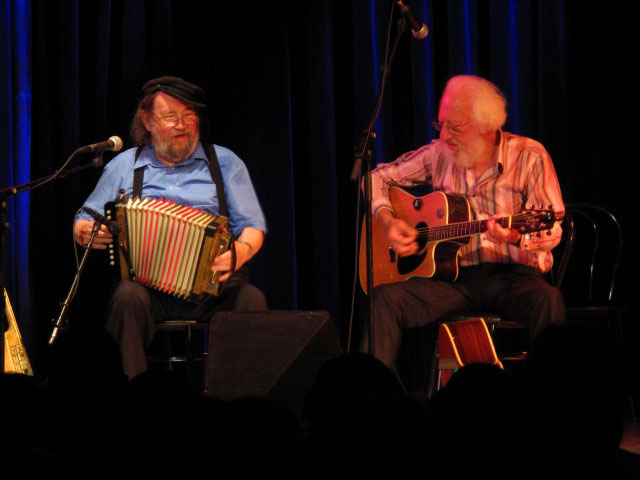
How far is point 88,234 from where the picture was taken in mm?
4141

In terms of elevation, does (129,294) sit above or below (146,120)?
below

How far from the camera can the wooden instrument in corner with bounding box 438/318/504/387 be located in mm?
3828

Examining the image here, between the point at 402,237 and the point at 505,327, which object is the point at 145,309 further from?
the point at 505,327

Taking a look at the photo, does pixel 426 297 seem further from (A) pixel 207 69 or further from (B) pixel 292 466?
(B) pixel 292 466

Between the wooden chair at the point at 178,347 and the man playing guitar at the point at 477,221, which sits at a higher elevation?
the man playing guitar at the point at 477,221

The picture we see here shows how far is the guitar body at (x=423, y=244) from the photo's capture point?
415 centimetres

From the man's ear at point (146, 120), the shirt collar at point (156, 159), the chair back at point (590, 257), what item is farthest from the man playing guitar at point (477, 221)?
the man's ear at point (146, 120)

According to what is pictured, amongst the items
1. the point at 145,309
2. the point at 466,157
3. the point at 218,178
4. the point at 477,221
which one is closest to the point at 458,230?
the point at 477,221

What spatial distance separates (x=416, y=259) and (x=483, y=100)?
949mm

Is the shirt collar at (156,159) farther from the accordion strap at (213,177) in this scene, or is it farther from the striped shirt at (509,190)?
the striped shirt at (509,190)

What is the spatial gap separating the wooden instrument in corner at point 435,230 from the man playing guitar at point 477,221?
0.01m

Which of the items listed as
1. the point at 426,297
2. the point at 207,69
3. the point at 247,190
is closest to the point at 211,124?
the point at 207,69

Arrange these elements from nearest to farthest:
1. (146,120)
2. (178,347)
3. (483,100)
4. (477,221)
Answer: (477,221) → (483,100) → (146,120) → (178,347)

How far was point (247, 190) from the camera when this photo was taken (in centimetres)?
449
